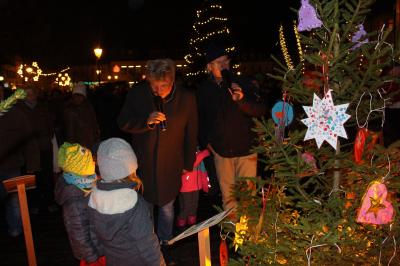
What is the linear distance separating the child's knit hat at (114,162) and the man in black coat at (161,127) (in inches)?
52.2

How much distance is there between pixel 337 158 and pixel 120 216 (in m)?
1.53

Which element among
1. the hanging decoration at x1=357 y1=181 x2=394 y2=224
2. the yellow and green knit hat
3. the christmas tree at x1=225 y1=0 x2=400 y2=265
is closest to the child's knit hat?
the yellow and green knit hat

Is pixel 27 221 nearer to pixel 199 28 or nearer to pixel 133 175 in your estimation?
pixel 133 175

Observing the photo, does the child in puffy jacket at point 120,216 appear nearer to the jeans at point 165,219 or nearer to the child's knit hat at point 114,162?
the child's knit hat at point 114,162

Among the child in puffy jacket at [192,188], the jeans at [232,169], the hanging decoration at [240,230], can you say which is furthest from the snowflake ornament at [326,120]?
the child in puffy jacket at [192,188]

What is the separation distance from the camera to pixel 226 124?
5.70 metres

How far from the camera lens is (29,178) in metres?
4.64

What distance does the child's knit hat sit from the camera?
3678 mm

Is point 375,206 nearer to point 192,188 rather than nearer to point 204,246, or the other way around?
point 204,246

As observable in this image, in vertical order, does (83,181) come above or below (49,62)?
below

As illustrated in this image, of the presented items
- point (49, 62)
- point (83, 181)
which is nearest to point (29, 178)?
point (83, 181)

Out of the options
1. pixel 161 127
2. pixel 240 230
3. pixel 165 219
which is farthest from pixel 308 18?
pixel 165 219

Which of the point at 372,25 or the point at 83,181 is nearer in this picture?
the point at 83,181

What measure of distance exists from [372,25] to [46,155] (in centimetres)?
2451
